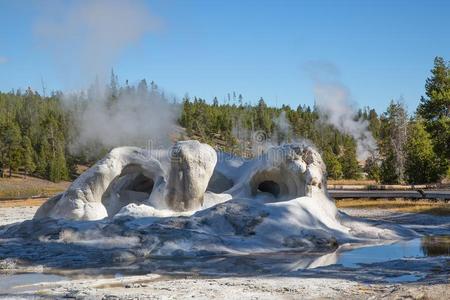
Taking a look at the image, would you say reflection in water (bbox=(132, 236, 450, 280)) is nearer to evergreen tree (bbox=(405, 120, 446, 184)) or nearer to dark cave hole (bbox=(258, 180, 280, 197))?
dark cave hole (bbox=(258, 180, 280, 197))

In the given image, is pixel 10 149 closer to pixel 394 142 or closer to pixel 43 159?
pixel 43 159

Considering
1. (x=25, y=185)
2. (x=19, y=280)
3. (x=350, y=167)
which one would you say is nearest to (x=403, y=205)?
(x=19, y=280)

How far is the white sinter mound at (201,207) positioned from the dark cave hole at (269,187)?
40mm

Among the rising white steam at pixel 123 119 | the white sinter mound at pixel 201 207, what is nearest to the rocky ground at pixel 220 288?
the white sinter mound at pixel 201 207

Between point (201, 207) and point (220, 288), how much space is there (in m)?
9.98

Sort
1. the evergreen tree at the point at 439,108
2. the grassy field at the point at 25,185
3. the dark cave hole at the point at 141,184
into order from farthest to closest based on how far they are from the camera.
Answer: the grassy field at the point at 25,185
the evergreen tree at the point at 439,108
the dark cave hole at the point at 141,184

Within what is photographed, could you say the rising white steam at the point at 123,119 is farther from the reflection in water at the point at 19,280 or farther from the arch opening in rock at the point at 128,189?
the reflection in water at the point at 19,280

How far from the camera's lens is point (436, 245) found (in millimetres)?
18781

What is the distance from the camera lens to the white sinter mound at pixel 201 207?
18.1 meters

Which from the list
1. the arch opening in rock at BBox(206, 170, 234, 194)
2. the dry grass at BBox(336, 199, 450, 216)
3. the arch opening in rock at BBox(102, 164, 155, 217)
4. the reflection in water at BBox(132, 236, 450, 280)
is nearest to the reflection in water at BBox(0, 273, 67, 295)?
the reflection in water at BBox(132, 236, 450, 280)

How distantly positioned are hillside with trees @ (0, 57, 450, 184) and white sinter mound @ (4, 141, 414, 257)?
22.3 m

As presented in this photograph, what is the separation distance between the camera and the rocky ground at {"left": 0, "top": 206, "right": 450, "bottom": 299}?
10859mm

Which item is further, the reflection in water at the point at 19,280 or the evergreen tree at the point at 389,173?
the evergreen tree at the point at 389,173

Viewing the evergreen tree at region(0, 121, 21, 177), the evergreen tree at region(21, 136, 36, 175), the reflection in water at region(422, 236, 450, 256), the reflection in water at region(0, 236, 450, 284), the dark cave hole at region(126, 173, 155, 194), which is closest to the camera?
the reflection in water at region(0, 236, 450, 284)
